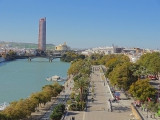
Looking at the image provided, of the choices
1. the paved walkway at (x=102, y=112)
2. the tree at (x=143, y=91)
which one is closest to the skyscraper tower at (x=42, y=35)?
the paved walkway at (x=102, y=112)

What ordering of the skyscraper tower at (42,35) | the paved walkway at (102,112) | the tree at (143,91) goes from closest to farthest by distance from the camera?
1. the paved walkway at (102,112)
2. the tree at (143,91)
3. the skyscraper tower at (42,35)

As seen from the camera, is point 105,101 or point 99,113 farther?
point 105,101

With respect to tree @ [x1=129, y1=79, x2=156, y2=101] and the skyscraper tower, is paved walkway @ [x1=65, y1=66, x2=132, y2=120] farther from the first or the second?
the skyscraper tower

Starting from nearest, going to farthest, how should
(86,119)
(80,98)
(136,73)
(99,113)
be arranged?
(86,119) → (99,113) → (80,98) → (136,73)

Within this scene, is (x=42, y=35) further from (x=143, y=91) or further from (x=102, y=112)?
(x=102, y=112)

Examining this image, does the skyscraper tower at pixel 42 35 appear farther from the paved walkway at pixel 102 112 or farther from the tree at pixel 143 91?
the tree at pixel 143 91

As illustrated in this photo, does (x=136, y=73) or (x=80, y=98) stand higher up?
(x=136, y=73)

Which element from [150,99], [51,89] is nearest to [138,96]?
[150,99]

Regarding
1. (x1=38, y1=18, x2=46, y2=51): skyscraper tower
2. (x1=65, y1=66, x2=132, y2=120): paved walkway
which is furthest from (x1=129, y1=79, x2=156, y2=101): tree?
(x1=38, y1=18, x2=46, y2=51): skyscraper tower

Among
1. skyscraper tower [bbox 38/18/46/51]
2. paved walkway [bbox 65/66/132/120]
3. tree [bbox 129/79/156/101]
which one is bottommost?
paved walkway [bbox 65/66/132/120]

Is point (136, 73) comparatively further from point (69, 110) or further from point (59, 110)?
point (59, 110)

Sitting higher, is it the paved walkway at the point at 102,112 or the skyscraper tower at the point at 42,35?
the skyscraper tower at the point at 42,35
